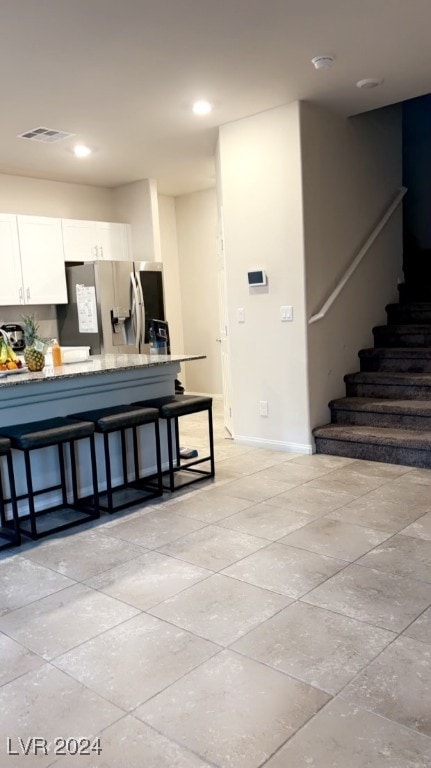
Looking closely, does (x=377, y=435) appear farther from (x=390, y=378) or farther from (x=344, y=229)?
(x=344, y=229)

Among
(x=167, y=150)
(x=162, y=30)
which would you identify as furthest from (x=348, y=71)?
(x=167, y=150)

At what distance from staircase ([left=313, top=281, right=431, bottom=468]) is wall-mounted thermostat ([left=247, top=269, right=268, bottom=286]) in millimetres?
1159

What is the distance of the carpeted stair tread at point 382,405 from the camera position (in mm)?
4387

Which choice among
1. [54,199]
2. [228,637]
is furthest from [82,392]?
[54,199]

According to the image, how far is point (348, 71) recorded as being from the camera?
12.1 feet

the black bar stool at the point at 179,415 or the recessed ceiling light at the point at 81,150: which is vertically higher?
the recessed ceiling light at the point at 81,150

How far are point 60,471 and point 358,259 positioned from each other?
3015 mm

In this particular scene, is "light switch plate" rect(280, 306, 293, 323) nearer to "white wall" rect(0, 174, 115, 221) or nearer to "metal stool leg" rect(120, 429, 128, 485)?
"metal stool leg" rect(120, 429, 128, 485)

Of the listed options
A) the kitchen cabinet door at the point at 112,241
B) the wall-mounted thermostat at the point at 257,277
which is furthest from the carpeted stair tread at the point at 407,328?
the kitchen cabinet door at the point at 112,241

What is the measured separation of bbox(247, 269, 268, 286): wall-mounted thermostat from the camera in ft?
15.1

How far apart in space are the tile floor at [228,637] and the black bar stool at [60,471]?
0.53ft

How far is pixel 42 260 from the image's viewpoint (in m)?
5.65

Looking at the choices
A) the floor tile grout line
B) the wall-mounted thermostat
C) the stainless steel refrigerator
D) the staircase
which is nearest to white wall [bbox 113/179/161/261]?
A: the stainless steel refrigerator

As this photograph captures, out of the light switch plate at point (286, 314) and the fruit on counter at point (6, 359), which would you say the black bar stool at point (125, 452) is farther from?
the light switch plate at point (286, 314)
